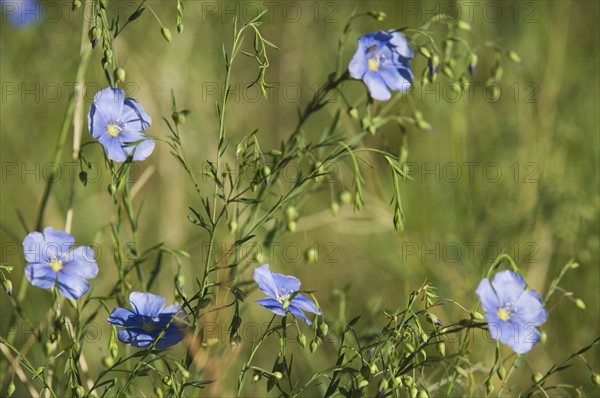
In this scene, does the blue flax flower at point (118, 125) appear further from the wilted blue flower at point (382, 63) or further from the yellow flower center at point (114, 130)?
the wilted blue flower at point (382, 63)

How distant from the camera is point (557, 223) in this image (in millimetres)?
3473

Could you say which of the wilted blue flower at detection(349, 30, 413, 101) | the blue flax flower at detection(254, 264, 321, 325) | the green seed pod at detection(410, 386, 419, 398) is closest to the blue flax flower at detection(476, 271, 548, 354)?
the green seed pod at detection(410, 386, 419, 398)

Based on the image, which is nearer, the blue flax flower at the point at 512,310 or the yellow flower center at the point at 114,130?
the blue flax flower at the point at 512,310

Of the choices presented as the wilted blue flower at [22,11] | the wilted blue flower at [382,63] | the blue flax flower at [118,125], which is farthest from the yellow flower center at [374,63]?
the wilted blue flower at [22,11]

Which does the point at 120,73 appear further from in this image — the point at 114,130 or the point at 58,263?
the point at 58,263

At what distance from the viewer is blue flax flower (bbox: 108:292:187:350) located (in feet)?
6.30

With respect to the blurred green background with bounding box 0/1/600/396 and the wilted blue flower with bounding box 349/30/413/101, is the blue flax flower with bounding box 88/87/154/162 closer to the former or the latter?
the wilted blue flower with bounding box 349/30/413/101

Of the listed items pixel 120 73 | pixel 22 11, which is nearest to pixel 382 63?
pixel 120 73

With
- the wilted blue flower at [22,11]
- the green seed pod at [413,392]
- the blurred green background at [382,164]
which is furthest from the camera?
the wilted blue flower at [22,11]

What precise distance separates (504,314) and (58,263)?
3.41 ft

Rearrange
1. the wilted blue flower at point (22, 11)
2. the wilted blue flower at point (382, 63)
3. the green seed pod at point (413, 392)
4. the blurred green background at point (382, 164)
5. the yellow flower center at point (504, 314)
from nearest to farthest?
the green seed pod at point (413, 392)
the yellow flower center at point (504, 314)
the wilted blue flower at point (382, 63)
the blurred green background at point (382, 164)
the wilted blue flower at point (22, 11)

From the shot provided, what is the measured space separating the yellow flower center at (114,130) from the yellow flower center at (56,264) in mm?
328

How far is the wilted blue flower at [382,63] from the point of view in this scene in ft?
7.47

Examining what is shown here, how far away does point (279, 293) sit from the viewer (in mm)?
2010
